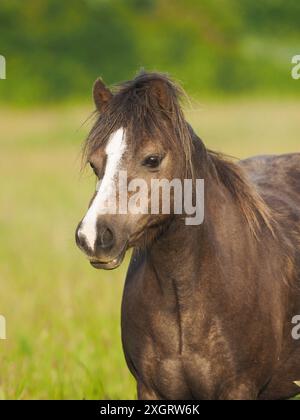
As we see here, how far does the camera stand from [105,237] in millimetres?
4062

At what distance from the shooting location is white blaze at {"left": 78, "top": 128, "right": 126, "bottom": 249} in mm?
3994

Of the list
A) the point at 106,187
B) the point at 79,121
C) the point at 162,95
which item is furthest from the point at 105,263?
the point at 79,121

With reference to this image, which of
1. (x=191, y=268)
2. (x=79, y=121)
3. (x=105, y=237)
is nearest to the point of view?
(x=105, y=237)

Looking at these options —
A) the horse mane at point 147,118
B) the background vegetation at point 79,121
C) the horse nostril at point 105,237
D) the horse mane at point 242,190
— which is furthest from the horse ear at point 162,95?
the horse nostril at point 105,237

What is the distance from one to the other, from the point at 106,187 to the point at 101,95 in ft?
2.45

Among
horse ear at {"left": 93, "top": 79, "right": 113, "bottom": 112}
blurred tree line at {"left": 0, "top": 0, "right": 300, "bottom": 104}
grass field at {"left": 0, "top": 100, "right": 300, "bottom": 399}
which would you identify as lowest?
grass field at {"left": 0, "top": 100, "right": 300, "bottom": 399}

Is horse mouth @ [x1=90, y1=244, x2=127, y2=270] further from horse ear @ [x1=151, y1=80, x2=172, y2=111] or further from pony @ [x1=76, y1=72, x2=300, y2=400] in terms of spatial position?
horse ear @ [x1=151, y1=80, x2=172, y2=111]

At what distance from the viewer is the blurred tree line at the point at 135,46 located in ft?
145

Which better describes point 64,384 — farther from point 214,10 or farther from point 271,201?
point 214,10

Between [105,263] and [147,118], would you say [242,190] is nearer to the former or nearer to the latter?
[147,118]

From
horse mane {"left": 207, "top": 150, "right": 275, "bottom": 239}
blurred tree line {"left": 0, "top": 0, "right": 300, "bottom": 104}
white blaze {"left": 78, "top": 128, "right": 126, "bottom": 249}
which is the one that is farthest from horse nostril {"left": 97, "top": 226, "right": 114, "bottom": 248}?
blurred tree line {"left": 0, "top": 0, "right": 300, "bottom": 104}

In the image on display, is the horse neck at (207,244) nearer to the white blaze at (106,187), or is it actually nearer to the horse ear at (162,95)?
the horse ear at (162,95)

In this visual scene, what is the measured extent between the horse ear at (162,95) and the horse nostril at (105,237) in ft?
2.49
